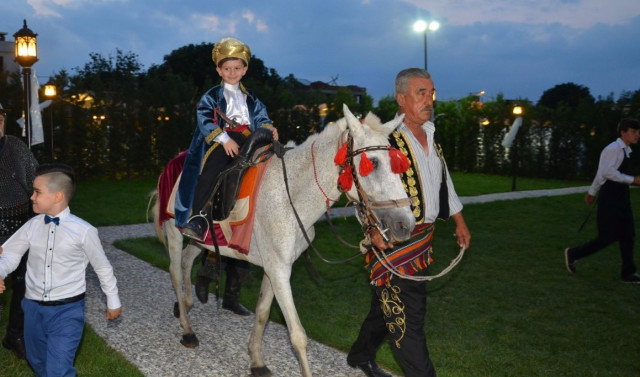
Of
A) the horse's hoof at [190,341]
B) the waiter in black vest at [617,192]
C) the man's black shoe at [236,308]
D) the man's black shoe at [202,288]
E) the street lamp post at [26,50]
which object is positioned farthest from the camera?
the street lamp post at [26,50]

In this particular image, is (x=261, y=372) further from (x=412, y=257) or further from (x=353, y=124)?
(x=353, y=124)

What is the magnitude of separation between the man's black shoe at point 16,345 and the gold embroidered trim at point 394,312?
125 inches

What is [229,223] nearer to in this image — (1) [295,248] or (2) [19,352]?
(1) [295,248]

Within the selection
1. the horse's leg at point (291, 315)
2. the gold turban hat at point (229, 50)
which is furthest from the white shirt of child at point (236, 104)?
the horse's leg at point (291, 315)

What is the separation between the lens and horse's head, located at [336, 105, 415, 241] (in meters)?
3.38

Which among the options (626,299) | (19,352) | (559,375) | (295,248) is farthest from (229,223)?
(626,299)

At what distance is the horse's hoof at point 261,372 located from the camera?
4660 mm

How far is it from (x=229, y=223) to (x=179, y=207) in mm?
651

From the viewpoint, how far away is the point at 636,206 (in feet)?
52.4

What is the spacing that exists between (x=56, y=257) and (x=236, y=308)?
10.5 ft

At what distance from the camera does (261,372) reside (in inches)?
184

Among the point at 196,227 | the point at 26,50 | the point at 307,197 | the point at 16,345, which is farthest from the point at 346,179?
the point at 26,50

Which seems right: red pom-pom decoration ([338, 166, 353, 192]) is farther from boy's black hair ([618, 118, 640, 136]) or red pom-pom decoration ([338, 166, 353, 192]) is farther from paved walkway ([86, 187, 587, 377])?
boy's black hair ([618, 118, 640, 136])

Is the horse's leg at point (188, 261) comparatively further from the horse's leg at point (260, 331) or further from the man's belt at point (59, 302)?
the man's belt at point (59, 302)
